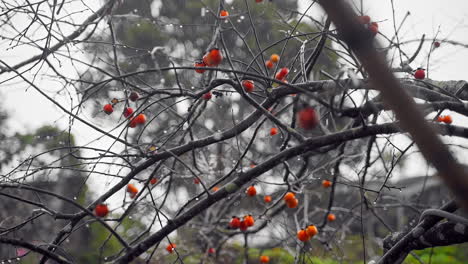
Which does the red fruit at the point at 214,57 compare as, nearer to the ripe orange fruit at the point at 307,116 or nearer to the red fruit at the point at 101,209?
the red fruit at the point at 101,209

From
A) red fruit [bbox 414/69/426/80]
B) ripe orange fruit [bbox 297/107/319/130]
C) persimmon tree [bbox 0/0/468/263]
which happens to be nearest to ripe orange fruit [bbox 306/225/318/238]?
persimmon tree [bbox 0/0/468/263]

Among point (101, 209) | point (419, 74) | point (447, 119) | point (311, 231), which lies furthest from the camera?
point (447, 119)

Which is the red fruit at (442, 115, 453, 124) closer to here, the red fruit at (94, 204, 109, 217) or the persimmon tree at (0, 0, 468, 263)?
the persimmon tree at (0, 0, 468, 263)

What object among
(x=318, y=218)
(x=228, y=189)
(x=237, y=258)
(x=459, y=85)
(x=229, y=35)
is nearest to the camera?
(x=228, y=189)

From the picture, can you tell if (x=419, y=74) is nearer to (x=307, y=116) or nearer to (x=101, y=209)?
(x=307, y=116)

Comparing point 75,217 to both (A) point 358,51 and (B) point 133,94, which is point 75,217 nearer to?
(B) point 133,94

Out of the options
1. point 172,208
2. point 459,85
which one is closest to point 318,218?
point 172,208

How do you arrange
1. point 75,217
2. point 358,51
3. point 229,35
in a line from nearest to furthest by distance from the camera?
point 358,51 < point 75,217 < point 229,35

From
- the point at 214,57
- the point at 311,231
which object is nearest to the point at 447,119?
the point at 311,231

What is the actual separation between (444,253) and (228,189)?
176 inches

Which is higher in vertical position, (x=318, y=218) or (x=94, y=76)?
(x=94, y=76)

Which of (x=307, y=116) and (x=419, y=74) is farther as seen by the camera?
(x=419, y=74)

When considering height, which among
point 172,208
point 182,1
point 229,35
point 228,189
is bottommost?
point 228,189

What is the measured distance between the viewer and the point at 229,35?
4.28 meters
